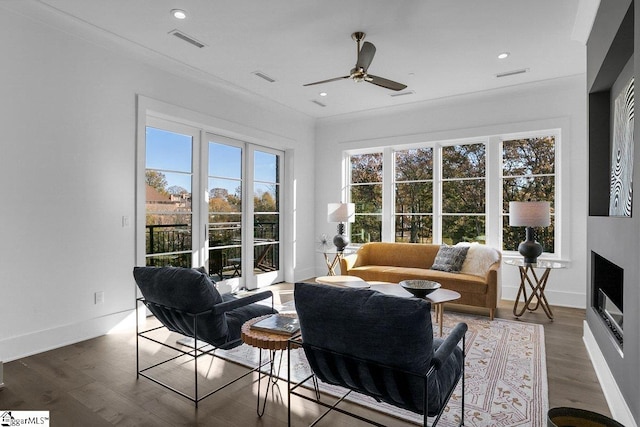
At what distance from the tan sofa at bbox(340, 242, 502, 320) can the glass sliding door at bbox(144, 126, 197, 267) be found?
229 cm

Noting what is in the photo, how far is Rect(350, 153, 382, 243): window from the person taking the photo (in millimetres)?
6520

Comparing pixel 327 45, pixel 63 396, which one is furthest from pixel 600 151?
pixel 63 396

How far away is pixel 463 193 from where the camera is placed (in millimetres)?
5719

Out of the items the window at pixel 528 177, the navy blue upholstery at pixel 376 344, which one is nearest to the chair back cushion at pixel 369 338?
the navy blue upholstery at pixel 376 344

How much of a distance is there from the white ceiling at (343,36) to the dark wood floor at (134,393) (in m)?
3.00

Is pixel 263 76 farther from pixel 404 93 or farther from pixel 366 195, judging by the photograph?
pixel 366 195

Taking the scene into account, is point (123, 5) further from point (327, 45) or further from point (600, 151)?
point (600, 151)

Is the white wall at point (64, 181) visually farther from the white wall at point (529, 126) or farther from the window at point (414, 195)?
the window at point (414, 195)

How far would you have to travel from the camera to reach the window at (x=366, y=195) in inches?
257

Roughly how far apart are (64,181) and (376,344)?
333cm

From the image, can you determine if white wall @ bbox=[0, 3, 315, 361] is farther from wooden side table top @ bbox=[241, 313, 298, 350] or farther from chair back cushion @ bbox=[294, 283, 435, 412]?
chair back cushion @ bbox=[294, 283, 435, 412]

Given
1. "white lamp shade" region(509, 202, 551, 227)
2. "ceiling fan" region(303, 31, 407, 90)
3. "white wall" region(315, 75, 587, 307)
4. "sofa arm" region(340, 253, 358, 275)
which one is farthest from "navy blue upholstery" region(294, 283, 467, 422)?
"white wall" region(315, 75, 587, 307)

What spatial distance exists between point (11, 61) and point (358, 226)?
516 cm

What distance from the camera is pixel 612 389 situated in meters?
2.34
